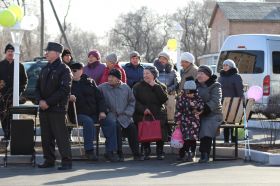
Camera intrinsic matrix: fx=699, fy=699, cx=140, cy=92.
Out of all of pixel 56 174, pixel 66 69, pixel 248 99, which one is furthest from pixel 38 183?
pixel 248 99

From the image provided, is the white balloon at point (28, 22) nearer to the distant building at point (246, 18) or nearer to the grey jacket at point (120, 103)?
the grey jacket at point (120, 103)

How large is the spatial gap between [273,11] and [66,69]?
192ft

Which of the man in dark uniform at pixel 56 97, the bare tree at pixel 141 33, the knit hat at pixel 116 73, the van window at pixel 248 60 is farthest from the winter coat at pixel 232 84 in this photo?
the bare tree at pixel 141 33

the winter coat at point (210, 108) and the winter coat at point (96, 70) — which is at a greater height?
the winter coat at point (96, 70)

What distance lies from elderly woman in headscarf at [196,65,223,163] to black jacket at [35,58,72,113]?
2.64 m

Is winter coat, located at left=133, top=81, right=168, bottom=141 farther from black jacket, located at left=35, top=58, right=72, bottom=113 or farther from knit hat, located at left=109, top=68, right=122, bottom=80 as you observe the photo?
black jacket, located at left=35, top=58, right=72, bottom=113

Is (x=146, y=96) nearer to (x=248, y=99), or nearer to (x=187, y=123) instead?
(x=187, y=123)

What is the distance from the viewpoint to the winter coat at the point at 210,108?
40.2 feet

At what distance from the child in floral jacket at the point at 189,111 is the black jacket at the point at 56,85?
2243 millimetres

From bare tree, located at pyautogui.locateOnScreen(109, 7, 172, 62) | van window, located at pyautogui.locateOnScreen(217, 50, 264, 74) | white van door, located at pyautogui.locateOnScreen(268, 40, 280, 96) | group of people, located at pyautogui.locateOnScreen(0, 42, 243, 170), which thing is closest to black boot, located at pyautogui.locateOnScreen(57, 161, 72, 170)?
group of people, located at pyautogui.locateOnScreen(0, 42, 243, 170)

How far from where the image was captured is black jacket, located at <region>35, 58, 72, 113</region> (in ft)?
35.5

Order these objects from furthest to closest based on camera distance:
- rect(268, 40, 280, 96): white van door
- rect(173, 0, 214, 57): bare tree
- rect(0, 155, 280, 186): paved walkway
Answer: rect(173, 0, 214, 57): bare tree, rect(268, 40, 280, 96): white van door, rect(0, 155, 280, 186): paved walkway

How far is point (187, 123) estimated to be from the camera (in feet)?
39.8

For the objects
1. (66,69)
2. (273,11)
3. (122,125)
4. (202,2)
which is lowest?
(122,125)
